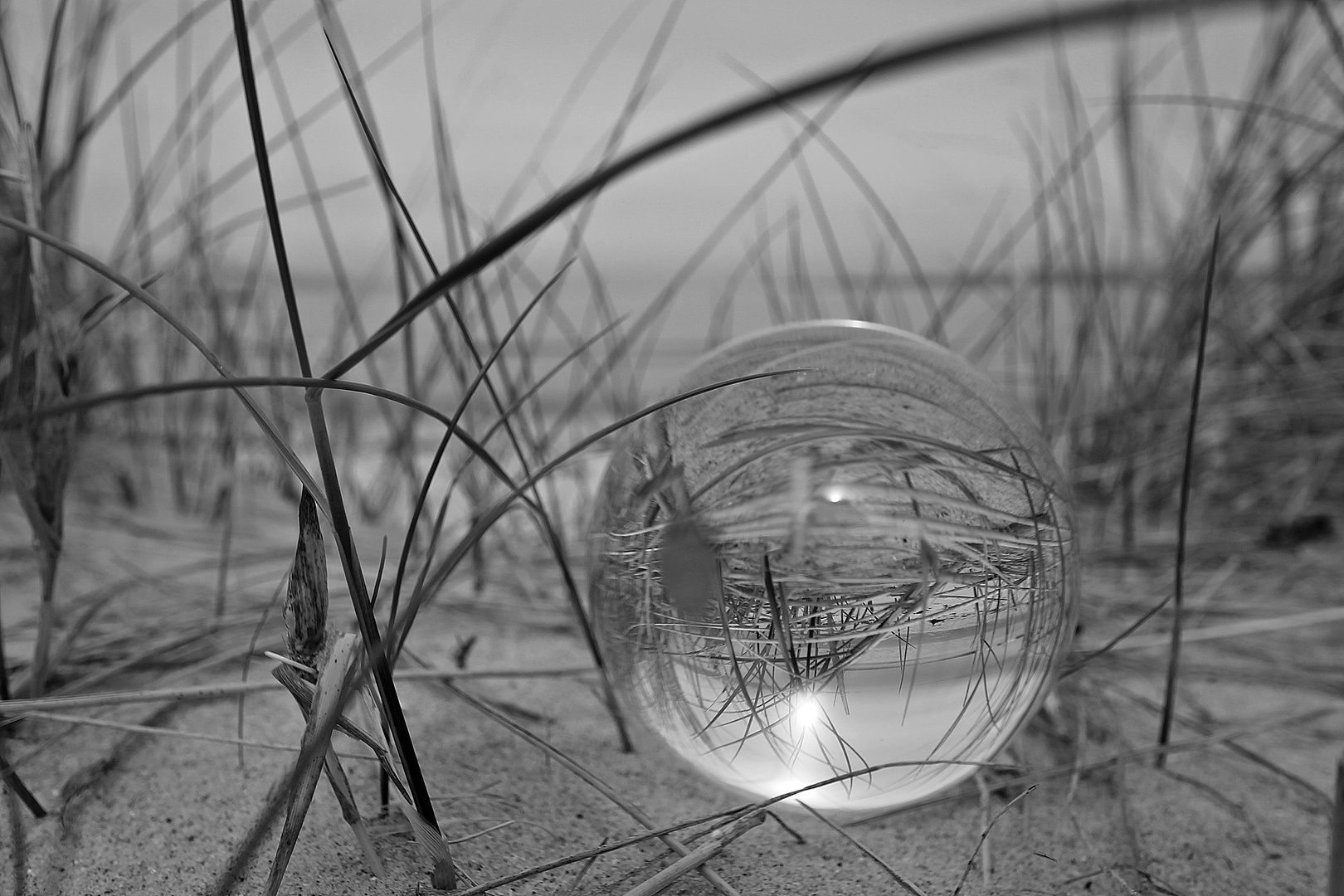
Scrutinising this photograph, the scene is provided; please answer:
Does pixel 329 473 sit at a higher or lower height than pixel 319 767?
higher

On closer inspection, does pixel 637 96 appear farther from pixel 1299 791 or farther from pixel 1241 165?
pixel 1241 165

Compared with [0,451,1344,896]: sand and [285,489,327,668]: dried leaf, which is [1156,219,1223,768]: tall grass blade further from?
[285,489,327,668]: dried leaf

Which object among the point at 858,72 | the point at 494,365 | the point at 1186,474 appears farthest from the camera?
the point at 494,365

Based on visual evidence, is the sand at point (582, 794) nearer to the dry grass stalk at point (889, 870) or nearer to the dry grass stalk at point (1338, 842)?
the dry grass stalk at point (889, 870)

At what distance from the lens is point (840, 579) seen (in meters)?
0.70

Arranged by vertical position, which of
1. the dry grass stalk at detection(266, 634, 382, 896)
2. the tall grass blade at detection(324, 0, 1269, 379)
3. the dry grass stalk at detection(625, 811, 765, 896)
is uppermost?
the tall grass blade at detection(324, 0, 1269, 379)

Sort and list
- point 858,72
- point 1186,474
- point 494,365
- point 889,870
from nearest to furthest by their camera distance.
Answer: point 858,72 < point 889,870 < point 1186,474 < point 494,365

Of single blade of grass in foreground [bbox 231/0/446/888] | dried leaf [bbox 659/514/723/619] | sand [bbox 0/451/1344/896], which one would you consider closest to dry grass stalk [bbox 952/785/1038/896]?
sand [bbox 0/451/1344/896]

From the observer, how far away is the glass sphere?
70 cm

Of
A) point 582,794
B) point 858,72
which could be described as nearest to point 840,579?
point 582,794

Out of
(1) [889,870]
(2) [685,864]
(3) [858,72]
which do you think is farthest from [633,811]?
(3) [858,72]

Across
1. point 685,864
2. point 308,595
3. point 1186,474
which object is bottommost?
point 685,864

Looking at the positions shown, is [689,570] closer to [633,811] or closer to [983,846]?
[633,811]

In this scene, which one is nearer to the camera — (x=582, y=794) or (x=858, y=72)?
(x=858, y=72)
